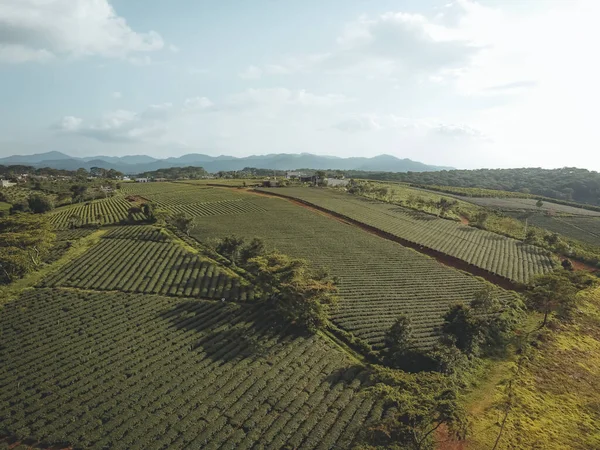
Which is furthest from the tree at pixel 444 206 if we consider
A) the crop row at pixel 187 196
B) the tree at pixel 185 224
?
the tree at pixel 185 224

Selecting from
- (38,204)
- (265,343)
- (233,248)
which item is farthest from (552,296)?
(38,204)

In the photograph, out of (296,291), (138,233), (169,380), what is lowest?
(169,380)

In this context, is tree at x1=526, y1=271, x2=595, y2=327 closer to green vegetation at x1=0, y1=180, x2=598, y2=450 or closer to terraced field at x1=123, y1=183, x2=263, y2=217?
green vegetation at x1=0, y1=180, x2=598, y2=450

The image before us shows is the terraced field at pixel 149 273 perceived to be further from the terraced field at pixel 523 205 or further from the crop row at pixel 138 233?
the terraced field at pixel 523 205

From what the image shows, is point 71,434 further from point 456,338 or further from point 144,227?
point 144,227

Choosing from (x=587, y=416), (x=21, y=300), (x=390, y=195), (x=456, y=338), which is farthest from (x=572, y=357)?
(x=390, y=195)

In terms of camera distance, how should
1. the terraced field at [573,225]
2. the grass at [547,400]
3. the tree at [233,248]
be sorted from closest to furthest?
the grass at [547,400]
the tree at [233,248]
the terraced field at [573,225]

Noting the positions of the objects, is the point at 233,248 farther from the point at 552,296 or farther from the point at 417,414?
the point at 552,296
